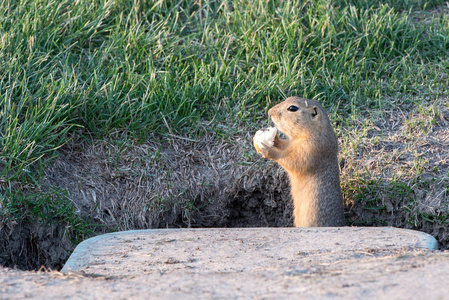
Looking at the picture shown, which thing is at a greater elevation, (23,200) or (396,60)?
(396,60)

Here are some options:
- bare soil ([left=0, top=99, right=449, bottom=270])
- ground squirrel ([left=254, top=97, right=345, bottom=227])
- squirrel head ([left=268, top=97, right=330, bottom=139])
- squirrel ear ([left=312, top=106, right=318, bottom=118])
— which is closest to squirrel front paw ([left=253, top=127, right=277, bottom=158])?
ground squirrel ([left=254, top=97, right=345, bottom=227])

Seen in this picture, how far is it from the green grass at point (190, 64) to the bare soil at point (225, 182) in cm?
18

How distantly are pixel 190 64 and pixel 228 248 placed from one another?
244 centimetres

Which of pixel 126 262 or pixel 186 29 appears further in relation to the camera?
pixel 186 29

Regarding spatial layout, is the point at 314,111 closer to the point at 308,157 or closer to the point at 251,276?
the point at 308,157

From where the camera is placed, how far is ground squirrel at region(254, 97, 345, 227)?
14.9 feet

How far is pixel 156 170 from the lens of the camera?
4961 mm

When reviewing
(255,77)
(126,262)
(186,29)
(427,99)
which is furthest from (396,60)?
(126,262)

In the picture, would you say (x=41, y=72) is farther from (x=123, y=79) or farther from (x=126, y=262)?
(x=126, y=262)

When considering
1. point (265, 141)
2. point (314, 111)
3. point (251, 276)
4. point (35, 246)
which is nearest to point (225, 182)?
point (265, 141)

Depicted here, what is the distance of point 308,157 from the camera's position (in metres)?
4.60

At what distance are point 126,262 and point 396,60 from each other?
365 cm

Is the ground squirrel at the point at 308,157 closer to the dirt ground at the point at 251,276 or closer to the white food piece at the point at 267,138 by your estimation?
the white food piece at the point at 267,138

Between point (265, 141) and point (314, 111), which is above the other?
point (314, 111)
